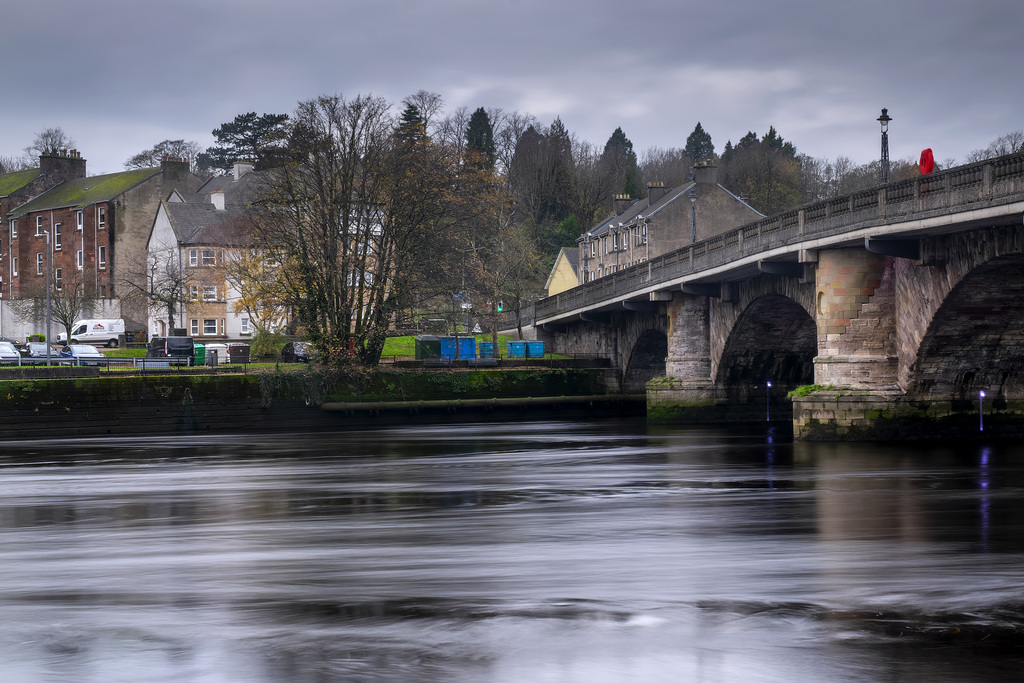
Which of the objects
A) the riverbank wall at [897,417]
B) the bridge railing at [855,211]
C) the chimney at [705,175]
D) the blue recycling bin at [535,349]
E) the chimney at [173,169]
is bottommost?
the riverbank wall at [897,417]

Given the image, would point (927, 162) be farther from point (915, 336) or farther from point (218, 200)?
point (218, 200)

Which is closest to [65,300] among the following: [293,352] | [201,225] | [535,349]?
[201,225]

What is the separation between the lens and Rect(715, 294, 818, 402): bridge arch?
4931cm

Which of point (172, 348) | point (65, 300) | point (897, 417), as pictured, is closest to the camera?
point (897, 417)

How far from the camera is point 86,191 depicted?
9631 cm

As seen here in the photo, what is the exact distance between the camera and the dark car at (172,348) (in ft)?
215

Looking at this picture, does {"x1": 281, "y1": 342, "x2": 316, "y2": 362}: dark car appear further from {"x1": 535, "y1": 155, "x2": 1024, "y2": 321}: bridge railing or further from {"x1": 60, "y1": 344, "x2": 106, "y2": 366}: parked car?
{"x1": 535, "y1": 155, "x2": 1024, "y2": 321}: bridge railing

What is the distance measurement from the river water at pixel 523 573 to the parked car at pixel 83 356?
91.2 ft

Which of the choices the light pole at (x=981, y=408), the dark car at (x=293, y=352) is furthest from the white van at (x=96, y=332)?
the light pole at (x=981, y=408)

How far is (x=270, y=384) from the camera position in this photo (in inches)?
2219

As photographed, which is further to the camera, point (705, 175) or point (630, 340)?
point (705, 175)

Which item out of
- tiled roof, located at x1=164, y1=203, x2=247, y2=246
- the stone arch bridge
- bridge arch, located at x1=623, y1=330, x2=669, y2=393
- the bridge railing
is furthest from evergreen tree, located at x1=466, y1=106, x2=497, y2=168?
the stone arch bridge

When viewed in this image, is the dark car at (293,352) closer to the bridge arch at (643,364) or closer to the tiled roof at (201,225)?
the bridge arch at (643,364)

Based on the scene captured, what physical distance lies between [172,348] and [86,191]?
3721cm
